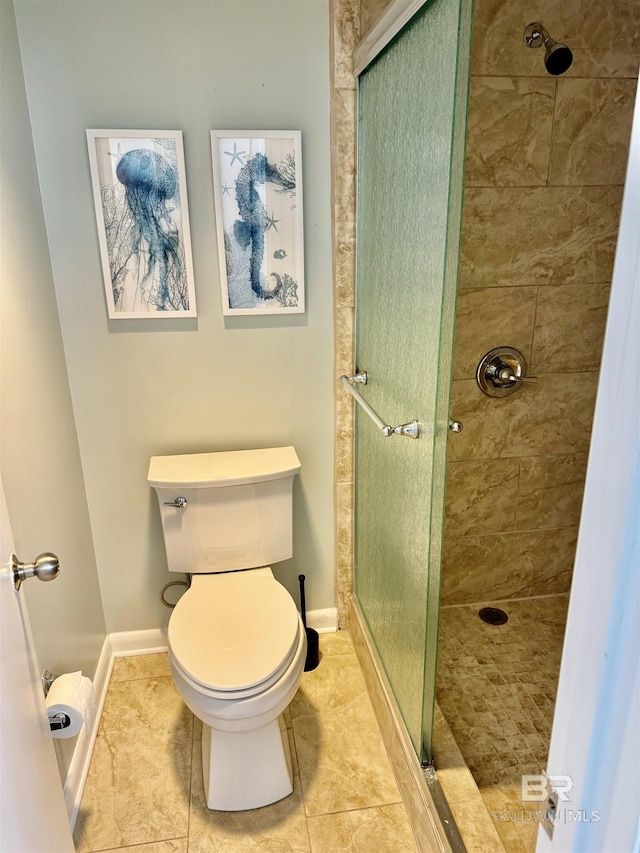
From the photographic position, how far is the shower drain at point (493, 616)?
7.59ft

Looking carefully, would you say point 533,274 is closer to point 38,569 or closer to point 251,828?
point 38,569

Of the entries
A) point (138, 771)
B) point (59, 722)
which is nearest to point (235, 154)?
point (59, 722)

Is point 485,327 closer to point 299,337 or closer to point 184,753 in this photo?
point 299,337

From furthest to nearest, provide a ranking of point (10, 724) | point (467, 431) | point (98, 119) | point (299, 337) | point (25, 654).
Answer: point (467, 431), point (299, 337), point (98, 119), point (25, 654), point (10, 724)

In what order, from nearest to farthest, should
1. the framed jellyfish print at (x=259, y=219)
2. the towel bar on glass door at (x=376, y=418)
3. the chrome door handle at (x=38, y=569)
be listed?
the chrome door handle at (x=38, y=569)
the towel bar on glass door at (x=376, y=418)
the framed jellyfish print at (x=259, y=219)

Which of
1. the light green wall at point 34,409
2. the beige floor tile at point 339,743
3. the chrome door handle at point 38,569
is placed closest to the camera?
the chrome door handle at point 38,569

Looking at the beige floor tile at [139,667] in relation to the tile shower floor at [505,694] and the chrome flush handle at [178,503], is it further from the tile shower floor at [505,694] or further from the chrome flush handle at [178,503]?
the tile shower floor at [505,694]

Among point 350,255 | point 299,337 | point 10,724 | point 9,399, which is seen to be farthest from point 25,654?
point 350,255

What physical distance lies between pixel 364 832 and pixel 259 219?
5.93ft

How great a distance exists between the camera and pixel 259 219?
6.19ft

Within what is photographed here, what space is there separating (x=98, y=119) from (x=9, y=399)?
0.89 m

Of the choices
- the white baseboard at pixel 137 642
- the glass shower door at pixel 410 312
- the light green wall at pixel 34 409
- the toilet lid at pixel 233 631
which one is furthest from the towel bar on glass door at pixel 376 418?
the white baseboard at pixel 137 642

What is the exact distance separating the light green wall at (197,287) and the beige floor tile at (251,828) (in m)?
0.76

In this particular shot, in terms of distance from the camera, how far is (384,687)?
73.5 inches
